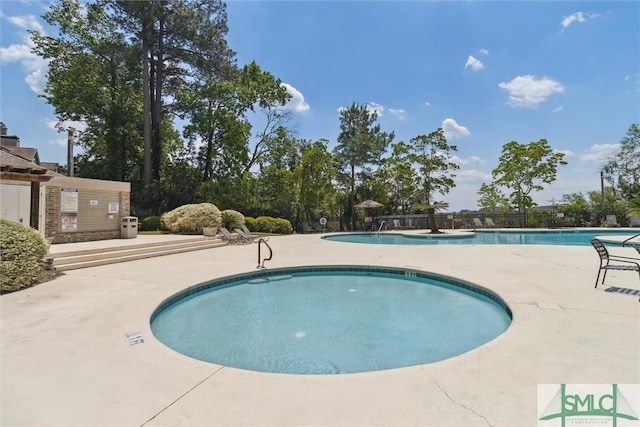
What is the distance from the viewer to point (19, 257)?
17.5 ft

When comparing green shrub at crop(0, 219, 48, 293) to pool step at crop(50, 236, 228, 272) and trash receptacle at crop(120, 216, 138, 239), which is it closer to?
pool step at crop(50, 236, 228, 272)

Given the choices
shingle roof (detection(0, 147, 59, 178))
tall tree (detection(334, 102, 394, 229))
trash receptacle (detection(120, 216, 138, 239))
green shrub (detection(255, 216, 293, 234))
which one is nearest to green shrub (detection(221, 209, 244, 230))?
green shrub (detection(255, 216, 293, 234))

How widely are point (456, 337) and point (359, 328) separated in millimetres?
1290

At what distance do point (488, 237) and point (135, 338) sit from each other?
17.8m

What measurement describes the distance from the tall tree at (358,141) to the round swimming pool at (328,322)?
18.0 m

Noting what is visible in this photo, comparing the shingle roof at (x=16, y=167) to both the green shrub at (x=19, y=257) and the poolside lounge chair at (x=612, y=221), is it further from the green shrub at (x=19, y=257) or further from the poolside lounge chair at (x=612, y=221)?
the poolside lounge chair at (x=612, y=221)

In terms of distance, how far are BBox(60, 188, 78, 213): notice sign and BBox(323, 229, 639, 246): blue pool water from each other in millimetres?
11439

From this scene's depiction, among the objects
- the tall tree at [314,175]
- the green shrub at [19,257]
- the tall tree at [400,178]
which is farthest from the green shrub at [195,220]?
the tall tree at [400,178]

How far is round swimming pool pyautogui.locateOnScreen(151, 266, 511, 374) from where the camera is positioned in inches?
134

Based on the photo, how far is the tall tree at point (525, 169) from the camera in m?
21.2

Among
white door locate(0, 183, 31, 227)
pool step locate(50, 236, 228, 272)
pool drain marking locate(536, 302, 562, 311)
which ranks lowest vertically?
pool drain marking locate(536, 302, 562, 311)

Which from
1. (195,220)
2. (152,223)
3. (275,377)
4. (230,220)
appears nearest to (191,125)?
(152,223)

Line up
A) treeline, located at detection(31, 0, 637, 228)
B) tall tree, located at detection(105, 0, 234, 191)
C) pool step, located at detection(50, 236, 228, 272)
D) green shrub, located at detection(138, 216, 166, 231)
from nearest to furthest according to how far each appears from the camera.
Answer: pool step, located at detection(50, 236, 228, 272) < green shrub, located at detection(138, 216, 166, 231) < tall tree, located at detection(105, 0, 234, 191) < treeline, located at detection(31, 0, 637, 228)

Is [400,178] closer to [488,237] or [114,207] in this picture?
[488,237]
